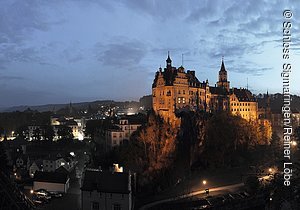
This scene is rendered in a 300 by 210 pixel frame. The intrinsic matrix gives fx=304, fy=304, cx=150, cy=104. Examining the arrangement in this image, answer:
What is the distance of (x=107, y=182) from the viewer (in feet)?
77.3

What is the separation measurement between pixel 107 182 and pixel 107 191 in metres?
0.70

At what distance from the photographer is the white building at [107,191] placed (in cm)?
2309

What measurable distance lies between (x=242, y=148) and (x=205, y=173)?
36.7ft

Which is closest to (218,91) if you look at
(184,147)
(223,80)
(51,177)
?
(223,80)

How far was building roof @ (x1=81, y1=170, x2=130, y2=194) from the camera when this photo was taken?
76.2 ft

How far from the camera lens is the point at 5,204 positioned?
715cm

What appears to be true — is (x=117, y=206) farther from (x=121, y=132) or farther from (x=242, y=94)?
(x=242, y=94)

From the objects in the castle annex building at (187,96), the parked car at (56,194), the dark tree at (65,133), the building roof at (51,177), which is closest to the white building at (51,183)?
the building roof at (51,177)

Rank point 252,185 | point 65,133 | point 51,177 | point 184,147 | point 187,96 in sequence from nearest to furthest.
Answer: point 252,185
point 51,177
point 184,147
point 187,96
point 65,133

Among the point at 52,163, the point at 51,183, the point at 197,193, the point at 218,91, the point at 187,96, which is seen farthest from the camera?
the point at 218,91

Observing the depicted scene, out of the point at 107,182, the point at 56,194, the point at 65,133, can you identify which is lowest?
the point at 56,194

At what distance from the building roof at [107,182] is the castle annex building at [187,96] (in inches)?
952

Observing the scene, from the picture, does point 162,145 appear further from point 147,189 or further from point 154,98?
point 154,98

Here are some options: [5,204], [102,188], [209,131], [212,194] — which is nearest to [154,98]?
[209,131]
